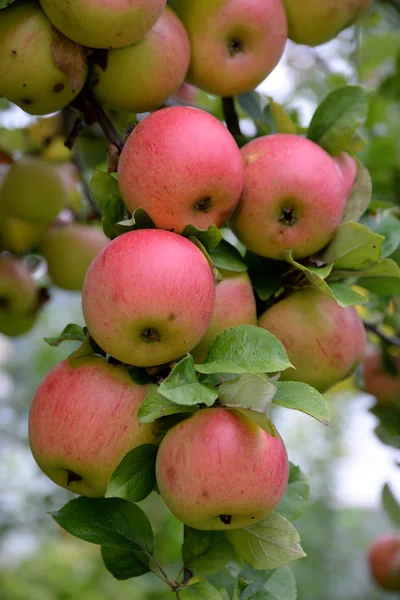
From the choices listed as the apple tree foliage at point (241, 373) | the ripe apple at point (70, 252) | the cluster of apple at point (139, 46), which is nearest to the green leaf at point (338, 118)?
the apple tree foliage at point (241, 373)

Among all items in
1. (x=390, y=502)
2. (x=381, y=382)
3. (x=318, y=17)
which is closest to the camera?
(x=318, y=17)

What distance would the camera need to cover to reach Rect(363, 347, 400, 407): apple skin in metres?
1.53

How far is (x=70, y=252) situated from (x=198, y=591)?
99cm

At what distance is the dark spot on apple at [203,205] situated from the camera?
0.88m

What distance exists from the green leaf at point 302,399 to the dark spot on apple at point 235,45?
1.73 feet

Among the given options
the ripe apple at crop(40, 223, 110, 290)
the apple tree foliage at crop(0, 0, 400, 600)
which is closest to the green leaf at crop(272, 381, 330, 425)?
the apple tree foliage at crop(0, 0, 400, 600)

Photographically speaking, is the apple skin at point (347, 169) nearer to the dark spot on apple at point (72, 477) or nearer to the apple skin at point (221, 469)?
the apple skin at point (221, 469)

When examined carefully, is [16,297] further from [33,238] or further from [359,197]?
[359,197]

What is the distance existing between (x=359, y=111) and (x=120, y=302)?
0.54 metres

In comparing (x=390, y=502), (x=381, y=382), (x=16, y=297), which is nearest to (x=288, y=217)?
(x=381, y=382)

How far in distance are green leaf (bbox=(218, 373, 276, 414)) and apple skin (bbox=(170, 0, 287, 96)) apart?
500 mm

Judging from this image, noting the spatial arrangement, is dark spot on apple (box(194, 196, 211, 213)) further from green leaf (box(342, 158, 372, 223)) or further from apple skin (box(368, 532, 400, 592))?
apple skin (box(368, 532, 400, 592))

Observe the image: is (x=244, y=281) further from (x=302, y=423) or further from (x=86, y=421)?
(x=302, y=423)

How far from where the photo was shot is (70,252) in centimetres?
165
